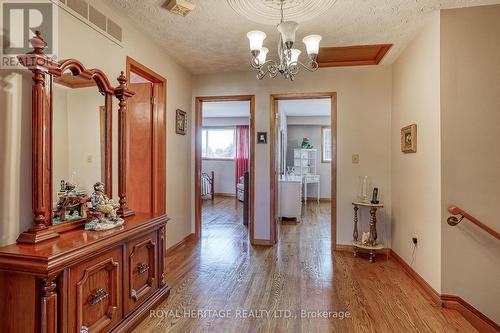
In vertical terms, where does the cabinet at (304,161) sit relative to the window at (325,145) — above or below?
below

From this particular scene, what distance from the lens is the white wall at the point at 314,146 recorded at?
803 centimetres

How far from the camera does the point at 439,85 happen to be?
7.55ft

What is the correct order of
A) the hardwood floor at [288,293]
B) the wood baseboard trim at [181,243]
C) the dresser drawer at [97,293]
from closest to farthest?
the dresser drawer at [97,293]
the hardwood floor at [288,293]
the wood baseboard trim at [181,243]

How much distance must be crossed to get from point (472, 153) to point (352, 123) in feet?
5.02

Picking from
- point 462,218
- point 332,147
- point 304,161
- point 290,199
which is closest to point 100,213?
point 462,218

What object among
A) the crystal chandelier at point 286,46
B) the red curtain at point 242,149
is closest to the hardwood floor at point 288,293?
the crystal chandelier at point 286,46

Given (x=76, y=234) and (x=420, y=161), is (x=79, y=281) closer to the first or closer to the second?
(x=76, y=234)

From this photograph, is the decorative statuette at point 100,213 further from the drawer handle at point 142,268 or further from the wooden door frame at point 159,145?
the wooden door frame at point 159,145

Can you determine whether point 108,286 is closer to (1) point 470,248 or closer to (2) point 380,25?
(1) point 470,248

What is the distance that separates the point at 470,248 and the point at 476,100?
46.4 inches

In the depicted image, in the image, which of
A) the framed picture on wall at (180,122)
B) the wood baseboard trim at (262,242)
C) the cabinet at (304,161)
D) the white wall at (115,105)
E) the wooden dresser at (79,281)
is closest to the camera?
the wooden dresser at (79,281)

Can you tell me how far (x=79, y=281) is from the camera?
1.48m

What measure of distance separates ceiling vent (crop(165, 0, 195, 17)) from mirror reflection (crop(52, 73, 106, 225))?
0.87m

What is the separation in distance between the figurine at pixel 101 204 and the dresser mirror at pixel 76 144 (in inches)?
4.6
